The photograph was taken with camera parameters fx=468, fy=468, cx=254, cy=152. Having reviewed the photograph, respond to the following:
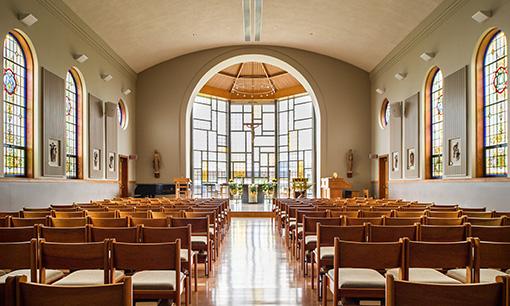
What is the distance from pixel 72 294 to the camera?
1756mm

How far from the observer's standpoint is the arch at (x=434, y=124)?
38.5ft

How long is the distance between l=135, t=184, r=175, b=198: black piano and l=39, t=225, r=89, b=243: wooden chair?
44.3ft

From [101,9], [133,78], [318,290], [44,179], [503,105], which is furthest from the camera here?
[133,78]

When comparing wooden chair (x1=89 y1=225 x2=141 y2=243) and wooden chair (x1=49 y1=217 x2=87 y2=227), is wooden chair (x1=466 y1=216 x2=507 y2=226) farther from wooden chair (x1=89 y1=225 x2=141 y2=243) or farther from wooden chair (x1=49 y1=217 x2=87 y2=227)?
wooden chair (x1=49 y1=217 x2=87 y2=227)

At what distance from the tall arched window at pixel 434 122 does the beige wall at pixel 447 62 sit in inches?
7.2

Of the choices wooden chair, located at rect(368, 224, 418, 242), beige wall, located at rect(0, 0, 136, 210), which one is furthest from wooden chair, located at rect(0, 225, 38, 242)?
beige wall, located at rect(0, 0, 136, 210)

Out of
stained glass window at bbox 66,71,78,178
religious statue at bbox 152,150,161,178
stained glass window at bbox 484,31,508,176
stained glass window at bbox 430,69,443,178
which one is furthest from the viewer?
religious statue at bbox 152,150,161,178

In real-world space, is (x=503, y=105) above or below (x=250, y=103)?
below

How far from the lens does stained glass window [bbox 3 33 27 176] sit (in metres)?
8.65

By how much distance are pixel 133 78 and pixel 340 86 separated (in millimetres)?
7797

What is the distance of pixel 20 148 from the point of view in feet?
30.0

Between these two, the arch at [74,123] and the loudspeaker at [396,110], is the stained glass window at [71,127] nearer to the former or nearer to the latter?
the arch at [74,123]

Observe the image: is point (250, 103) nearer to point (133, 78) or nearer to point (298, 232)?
point (133, 78)

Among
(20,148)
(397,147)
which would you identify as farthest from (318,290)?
(397,147)
